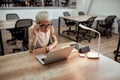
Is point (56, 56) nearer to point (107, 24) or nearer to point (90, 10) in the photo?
point (107, 24)

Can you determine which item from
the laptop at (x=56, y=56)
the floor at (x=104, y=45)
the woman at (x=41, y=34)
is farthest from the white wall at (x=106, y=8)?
the laptop at (x=56, y=56)

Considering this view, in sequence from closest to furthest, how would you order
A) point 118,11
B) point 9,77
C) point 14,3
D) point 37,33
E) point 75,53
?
1. point 9,77
2. point 75,53
3. point 37,33
4. point 118,11
5. point 14,3

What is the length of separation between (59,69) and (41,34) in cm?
74

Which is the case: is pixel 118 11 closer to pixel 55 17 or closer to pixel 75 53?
pixel 55 17

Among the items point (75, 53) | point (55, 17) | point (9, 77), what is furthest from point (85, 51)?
point (55, 17)

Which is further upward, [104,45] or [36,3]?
[36,3]

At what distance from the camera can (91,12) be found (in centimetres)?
734

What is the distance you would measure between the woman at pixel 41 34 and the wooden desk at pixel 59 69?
0.82 ft

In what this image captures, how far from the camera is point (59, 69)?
1436mm

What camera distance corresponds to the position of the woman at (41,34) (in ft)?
6.00

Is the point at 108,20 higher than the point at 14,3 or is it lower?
lower

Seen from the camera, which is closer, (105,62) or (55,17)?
(105,62)

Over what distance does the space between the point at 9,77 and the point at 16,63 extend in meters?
0.27

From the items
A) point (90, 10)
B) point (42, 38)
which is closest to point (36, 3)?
point (90, 10)
